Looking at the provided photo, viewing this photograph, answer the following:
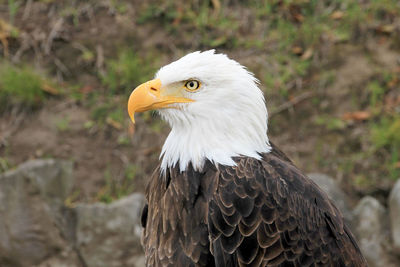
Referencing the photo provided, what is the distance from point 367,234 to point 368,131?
34.4 inches

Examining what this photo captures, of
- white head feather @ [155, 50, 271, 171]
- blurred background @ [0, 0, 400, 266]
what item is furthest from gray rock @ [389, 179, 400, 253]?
white head feather @ [155, 50, 271, 171]

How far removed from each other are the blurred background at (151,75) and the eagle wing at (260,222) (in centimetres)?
197

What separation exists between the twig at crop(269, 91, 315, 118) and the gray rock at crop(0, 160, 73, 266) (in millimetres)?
1911

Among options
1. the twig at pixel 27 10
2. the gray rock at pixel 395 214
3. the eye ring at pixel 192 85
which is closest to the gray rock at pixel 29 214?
the twig at pixel 27 10

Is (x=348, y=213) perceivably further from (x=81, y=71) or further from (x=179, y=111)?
(x=81, y=71)

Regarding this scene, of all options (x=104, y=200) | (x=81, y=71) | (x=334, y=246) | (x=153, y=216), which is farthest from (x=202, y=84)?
(x=81, y=71)

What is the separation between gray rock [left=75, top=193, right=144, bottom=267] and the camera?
179 inches

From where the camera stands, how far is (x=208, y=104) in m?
2.71

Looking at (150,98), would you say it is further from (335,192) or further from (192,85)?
(335,192)

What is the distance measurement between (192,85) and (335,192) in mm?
2225

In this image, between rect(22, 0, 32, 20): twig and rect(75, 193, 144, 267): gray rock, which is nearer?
rect(75, 193, 144, 267): gray rock

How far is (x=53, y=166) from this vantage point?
4758 mm

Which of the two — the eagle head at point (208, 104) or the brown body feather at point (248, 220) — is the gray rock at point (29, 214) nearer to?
the brown body feather at point (248, 220)

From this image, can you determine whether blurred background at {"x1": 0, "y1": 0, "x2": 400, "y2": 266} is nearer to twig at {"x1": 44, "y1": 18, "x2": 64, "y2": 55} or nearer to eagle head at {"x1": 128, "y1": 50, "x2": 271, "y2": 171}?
twig at {"x1": 44, "y1": 18, "x2": 64, "y2": 55}
